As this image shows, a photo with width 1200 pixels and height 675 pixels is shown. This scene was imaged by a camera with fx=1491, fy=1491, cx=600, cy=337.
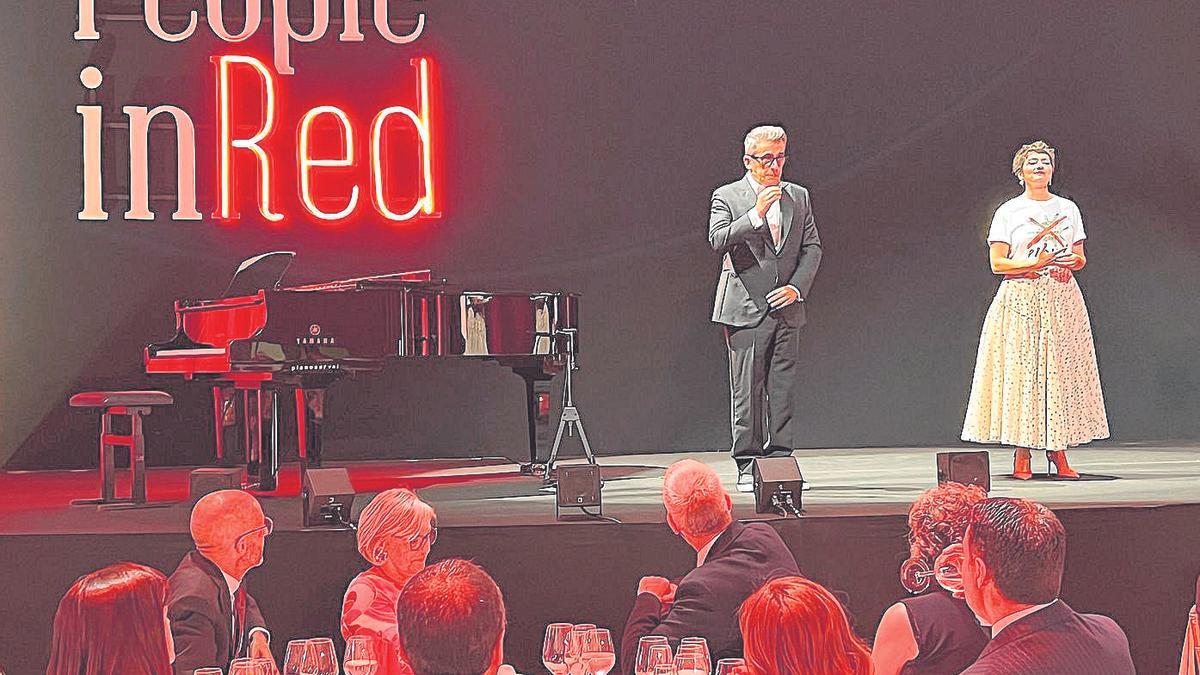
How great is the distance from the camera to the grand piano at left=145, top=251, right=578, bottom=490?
246 inches

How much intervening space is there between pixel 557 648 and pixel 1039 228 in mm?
4130

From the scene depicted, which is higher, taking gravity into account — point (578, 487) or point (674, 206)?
point (674, 206)

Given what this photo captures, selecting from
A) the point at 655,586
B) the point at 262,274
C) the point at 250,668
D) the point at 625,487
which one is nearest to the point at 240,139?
the point at 262,274

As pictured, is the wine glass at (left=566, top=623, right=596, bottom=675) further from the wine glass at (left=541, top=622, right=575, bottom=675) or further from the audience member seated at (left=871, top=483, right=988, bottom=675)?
the audience member seated at (left=871, top=483, right=988, bottom=675)

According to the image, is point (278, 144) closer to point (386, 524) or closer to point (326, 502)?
point (326, 502)

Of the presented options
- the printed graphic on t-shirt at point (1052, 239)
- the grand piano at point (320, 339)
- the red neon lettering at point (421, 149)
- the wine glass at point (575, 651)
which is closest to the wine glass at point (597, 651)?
the wine glass at point (575, 651)

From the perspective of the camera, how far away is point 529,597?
5.34m

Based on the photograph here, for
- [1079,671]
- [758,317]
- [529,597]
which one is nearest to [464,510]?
[529,597]

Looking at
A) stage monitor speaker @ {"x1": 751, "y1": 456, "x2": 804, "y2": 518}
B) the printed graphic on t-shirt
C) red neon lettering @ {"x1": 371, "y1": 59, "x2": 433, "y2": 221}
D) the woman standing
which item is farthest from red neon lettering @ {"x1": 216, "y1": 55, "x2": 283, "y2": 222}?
the printed graphic on t-shirt

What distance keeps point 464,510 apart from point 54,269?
358 cm

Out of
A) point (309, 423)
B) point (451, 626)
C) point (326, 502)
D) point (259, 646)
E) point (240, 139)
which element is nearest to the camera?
point (451, 626)

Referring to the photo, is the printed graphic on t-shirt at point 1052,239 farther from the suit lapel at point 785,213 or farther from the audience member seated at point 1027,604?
the audience member seated at point 1027,604

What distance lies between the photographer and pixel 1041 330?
6.55 m

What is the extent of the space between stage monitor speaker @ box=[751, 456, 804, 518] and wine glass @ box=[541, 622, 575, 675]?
8.55 feet
